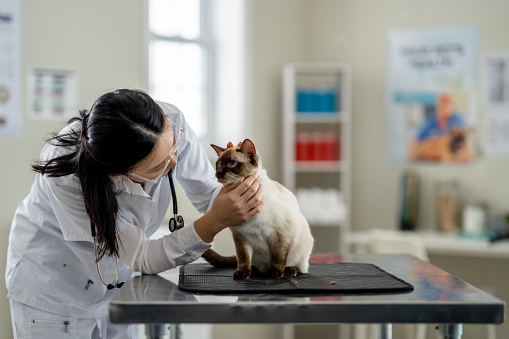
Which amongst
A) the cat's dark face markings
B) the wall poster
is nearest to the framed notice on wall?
the wall poster

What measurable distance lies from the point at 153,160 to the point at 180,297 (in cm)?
35

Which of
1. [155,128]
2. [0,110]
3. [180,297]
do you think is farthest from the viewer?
[0,110]

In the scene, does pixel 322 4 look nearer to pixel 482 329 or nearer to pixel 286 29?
pixel 286 29

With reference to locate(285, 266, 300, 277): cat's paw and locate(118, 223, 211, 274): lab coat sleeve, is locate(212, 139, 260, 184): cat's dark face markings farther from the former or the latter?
locate(285, 266, 300, 277): cat's paw

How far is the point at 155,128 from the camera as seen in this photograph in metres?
1.39

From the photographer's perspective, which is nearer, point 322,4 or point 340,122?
point 340,122

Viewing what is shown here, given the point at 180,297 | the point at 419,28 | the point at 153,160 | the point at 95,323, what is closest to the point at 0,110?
the point at 95,323

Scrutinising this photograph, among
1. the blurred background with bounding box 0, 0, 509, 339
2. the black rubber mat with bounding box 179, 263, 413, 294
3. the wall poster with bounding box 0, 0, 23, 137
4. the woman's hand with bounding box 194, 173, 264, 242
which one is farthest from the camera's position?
the blurred background with bounding box 0, 0, 509, 339

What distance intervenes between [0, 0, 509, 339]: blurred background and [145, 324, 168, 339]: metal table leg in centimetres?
226

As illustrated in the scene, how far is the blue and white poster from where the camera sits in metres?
4.23

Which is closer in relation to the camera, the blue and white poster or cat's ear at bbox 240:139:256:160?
cat's ear at bbox 240:139:256:160

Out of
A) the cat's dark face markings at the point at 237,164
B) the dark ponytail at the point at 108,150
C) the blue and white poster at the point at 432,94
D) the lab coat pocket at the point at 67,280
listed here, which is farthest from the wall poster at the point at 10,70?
the blue and white poster at the point at 432,94

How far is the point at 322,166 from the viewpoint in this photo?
13.7 ft

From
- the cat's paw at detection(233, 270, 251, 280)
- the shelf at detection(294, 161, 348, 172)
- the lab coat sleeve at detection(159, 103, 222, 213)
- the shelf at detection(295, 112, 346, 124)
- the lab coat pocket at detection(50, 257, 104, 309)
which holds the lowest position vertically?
the lab coat pocket at detection(50, 257, 104, 309)
